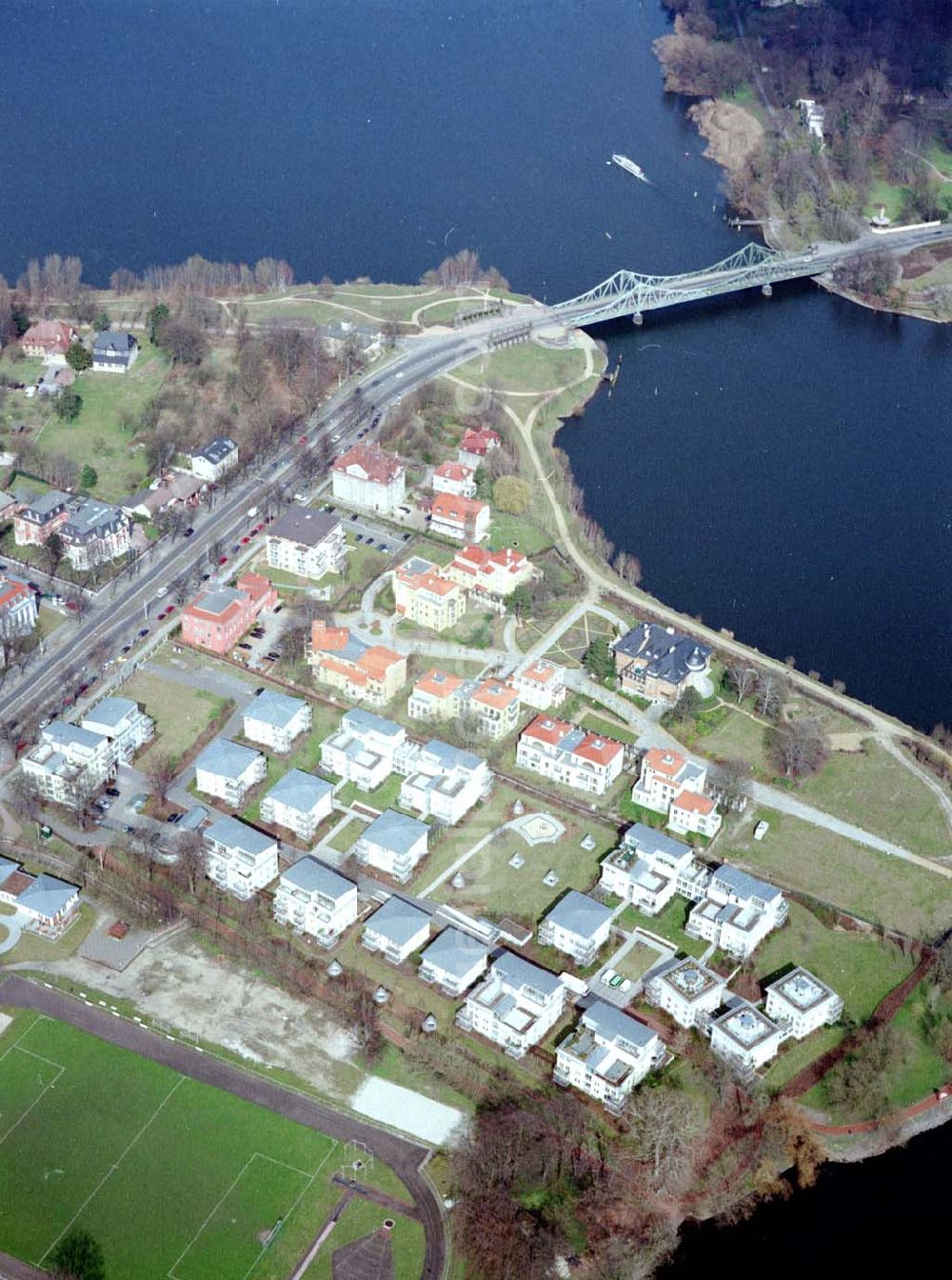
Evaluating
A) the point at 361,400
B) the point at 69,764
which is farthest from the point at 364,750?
the point at 361,400

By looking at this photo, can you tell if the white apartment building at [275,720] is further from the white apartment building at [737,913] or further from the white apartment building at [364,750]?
the white apartment building at [737,913]

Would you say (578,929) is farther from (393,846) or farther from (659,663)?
(659,663)

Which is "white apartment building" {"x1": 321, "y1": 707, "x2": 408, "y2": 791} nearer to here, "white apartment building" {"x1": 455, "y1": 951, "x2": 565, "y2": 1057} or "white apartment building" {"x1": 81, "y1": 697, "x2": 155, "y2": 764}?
"white apartment building" {"x1": 81, "y1": 697, "x2": 155, "y2": 764}

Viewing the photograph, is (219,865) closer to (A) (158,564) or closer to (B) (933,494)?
(A) (158,564)

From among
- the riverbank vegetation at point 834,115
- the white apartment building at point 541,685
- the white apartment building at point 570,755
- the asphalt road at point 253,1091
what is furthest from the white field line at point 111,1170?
the riverbank vegetation at point 834,115

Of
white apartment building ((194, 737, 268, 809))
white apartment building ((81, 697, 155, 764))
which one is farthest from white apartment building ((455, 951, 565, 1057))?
white apartment building ((81, 697, 155, 764))

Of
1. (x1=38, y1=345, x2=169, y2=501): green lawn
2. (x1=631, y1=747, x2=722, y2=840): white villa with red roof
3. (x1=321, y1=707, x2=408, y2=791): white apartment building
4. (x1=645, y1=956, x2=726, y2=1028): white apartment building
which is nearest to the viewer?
(x1=645, y1=956, x2=726, y2=1028): white apartment building

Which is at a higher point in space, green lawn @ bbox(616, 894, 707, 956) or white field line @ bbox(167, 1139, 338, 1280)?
green lawn @ bbox(616, 894, 707, 956)
